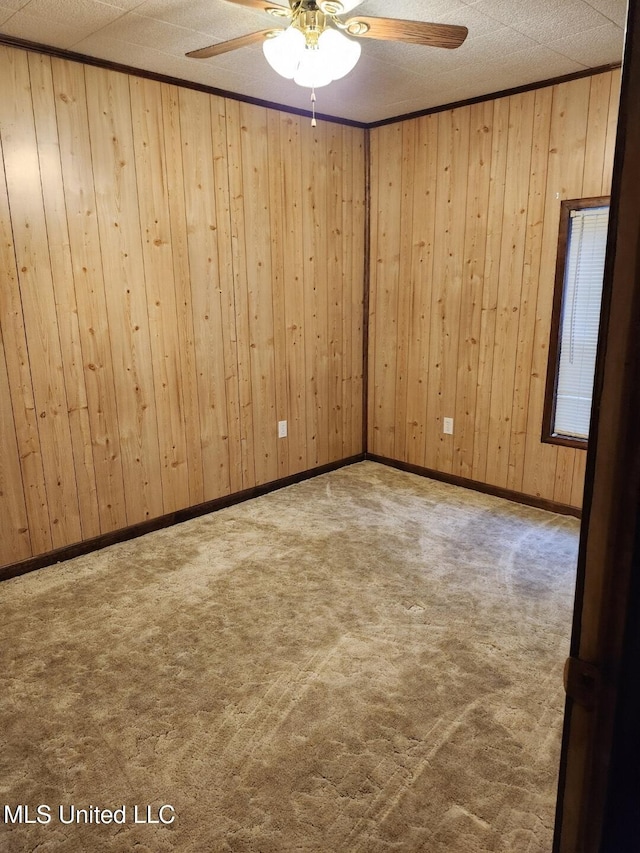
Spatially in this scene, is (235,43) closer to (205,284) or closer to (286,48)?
(286,48)

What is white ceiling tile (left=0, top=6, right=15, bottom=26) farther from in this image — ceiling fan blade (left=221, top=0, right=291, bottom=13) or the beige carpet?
the beige carpet

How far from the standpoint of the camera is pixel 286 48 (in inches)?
83.7

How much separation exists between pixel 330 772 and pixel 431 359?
3028 mm

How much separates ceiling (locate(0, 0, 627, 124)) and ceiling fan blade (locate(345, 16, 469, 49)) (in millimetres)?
300

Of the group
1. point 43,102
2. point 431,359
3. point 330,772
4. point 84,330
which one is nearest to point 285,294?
point 431,359

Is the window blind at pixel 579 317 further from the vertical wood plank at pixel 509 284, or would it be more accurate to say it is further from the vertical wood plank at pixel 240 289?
the vertical wood plank at pixel 240 289

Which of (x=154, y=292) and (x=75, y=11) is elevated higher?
(x=75, y=11)

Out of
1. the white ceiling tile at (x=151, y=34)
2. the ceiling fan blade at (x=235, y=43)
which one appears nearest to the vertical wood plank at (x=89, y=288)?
the white ceiling tile at (x=151, y=34)

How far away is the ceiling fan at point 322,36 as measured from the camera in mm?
2078

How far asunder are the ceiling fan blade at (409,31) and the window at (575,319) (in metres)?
1.57

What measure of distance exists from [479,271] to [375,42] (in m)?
1.62

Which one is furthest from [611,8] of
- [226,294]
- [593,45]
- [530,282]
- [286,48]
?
[226,294]

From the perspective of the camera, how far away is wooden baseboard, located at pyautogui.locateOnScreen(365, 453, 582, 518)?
3.71m

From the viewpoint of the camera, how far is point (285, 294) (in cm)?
402
